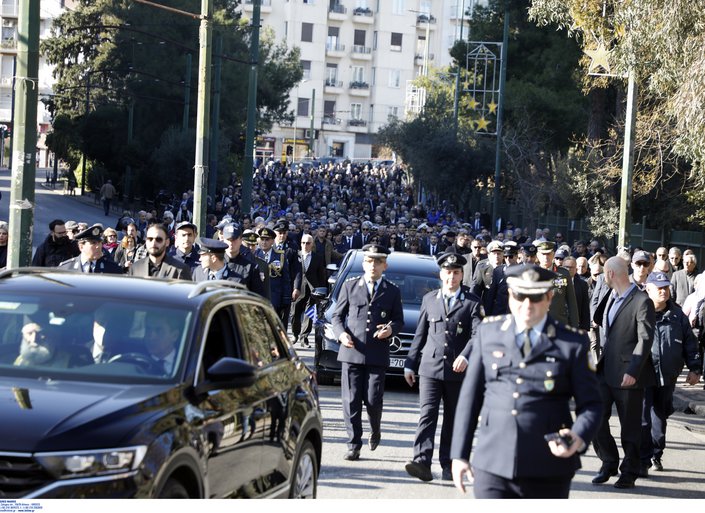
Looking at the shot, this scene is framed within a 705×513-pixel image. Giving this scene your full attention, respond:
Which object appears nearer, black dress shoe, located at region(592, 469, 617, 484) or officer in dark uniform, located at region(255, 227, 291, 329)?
black dress shoe, located at region(592, 469, 617, 484)

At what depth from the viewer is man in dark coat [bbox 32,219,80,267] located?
14539mm

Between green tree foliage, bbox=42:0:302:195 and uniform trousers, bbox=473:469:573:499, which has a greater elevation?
green tree foliage, bbox=42:0:302:195

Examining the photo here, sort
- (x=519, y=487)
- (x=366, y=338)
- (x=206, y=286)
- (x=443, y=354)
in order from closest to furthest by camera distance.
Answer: (x=519, y=487)
(x=206, y=286)
(x=443, y=354)
(x=366, y=338)

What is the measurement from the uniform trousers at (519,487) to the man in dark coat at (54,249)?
916 centimetres

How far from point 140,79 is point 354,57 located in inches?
2447

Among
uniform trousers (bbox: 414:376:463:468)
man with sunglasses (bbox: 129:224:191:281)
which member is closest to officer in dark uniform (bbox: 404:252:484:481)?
uniform trousers (bbox: 414:376:463:468)

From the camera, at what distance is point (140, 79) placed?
215 ft

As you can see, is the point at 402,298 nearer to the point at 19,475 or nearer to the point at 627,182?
the point at 627,182

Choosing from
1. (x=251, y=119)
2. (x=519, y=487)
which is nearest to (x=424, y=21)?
(x=251, y=119)

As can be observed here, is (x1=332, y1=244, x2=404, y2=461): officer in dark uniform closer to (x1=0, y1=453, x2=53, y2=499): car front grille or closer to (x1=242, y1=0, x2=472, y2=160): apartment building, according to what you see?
(x1=0, y1=453, x2=53, y2=499): car front grille

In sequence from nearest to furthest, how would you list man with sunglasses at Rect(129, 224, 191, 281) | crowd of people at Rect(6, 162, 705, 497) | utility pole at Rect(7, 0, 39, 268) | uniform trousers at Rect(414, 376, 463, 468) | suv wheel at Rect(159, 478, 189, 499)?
suv wheel at Rect(159, 478, 189, 499), crowd of people at Rect(6, 162, 705, 497), uniform trousers at Rect(414, 376, 463, 468), man with sunglasses at Rect(129, 224, 191, 281), utility pole at Rect(7, 0, 39, 268)

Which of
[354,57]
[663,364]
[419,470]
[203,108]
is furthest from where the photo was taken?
[354,57]

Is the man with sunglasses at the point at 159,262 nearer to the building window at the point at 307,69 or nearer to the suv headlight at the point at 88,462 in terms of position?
the suv headlight at the point at 88,462

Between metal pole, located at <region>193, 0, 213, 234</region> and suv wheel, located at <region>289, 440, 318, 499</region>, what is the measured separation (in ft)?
45.7
